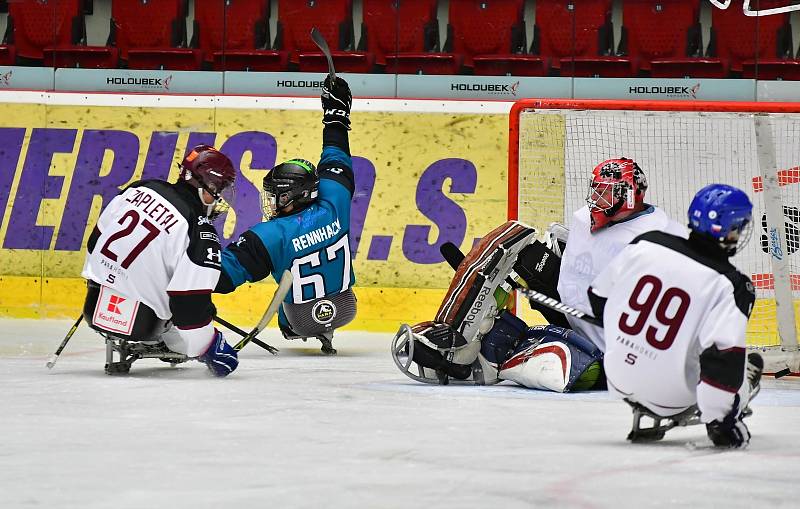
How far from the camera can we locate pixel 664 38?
9.27 m

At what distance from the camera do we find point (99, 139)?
8539 millimetres

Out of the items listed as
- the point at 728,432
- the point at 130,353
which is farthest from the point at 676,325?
the point at 130,353

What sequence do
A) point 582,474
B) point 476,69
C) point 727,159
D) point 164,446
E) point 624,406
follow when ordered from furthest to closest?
point 476,69
point 727,159
point 624,406
point 164,446
point 582,474

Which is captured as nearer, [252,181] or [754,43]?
[252,181]

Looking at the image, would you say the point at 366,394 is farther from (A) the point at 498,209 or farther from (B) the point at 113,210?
(A) the point at 498,209

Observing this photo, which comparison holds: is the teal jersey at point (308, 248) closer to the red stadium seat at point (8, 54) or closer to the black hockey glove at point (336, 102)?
the black hockey glove at point (336, 102)

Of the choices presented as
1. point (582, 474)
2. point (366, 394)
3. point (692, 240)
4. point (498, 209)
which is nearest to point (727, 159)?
point (498, 209)

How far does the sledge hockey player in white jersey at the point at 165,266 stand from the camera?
5289 millimetres

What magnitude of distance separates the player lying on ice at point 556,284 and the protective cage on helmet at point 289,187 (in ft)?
4.53

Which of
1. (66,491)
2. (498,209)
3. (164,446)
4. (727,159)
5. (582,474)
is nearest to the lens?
(66,491)

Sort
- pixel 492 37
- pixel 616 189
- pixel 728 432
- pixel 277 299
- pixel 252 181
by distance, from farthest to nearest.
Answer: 1. pixel 492 37
2. pixel 252 181
3. pixel 277 299
4. pixel 616 189
5. pixel 728 432

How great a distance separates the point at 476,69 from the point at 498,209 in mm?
1284

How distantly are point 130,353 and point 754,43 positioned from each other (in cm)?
517

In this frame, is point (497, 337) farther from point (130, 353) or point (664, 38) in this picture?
point (664, 38)
